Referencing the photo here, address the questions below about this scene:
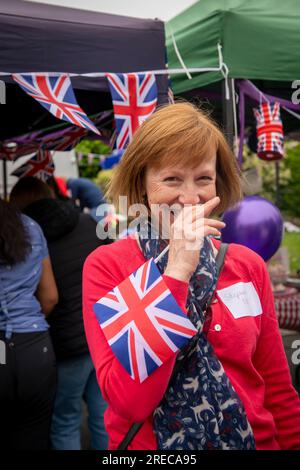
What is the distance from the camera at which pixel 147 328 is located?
3.05 ft

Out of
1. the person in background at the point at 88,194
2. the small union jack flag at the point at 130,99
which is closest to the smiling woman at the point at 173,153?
the small union jack flag at the point at 130,99

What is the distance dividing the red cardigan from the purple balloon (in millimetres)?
1433

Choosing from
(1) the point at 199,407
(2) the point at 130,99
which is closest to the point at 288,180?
(2) the point at 130,99

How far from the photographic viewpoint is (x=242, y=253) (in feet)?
4.14

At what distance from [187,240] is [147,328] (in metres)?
0.20

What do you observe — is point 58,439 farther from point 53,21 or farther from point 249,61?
point 249,61

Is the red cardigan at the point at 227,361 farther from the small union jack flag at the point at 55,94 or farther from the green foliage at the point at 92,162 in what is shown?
the green foliage at the point at 92,162

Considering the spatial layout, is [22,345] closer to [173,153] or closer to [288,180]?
[173,153]

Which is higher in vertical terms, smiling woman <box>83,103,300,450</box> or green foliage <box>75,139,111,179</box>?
green foliage <box>75,139,111,179</box>

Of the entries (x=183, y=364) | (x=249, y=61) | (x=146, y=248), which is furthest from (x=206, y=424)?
(x=249, y=61)

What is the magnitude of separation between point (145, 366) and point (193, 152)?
1.68 ft

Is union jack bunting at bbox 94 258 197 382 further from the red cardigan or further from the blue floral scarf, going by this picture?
the blue floral scarf

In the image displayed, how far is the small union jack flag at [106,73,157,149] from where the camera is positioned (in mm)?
2330

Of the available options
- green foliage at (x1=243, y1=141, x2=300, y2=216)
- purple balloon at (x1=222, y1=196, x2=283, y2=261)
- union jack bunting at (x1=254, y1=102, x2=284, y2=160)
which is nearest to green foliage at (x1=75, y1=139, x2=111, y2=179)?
green foliage at (x1=243, y1=141, x2=300, y2=216)
